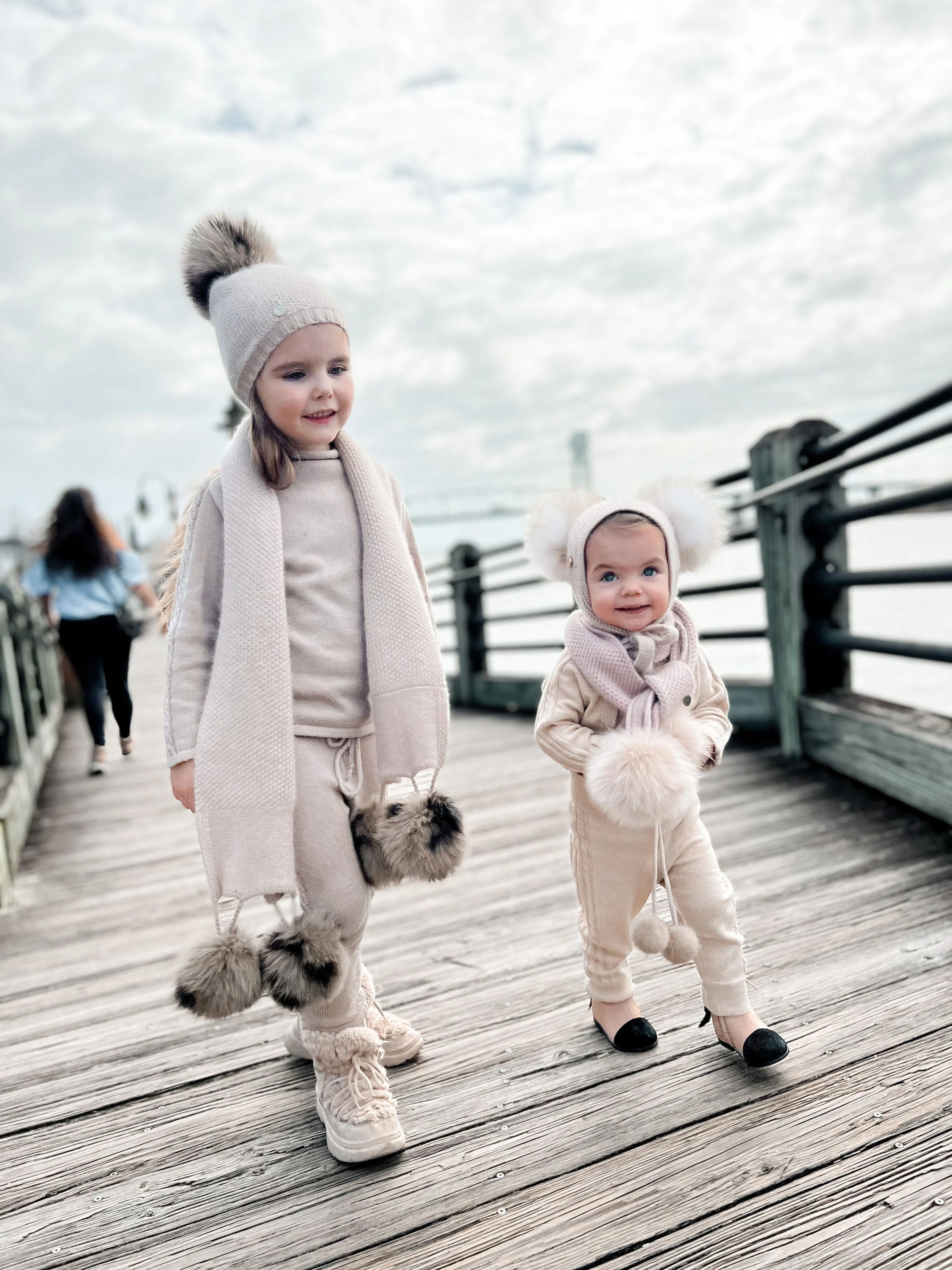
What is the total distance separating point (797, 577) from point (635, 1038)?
7.38 ft

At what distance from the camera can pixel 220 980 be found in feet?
4.90

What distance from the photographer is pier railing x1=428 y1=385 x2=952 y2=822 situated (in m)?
2.83

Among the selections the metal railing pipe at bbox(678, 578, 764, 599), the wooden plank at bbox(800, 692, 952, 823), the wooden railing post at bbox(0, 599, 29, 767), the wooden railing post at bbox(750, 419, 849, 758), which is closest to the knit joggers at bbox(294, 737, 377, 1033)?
the wooden plank at bbox(800, 692, 952, 823)

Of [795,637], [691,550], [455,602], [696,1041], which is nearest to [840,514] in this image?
[795,637]

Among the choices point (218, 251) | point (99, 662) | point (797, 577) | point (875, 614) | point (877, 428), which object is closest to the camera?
point (218, 251)

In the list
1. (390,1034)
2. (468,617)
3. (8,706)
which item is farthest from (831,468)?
(468,617)

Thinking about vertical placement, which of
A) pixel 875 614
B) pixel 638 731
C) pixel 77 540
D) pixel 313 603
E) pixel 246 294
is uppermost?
pixel 246 294

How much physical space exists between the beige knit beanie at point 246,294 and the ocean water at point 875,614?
844 millimetres

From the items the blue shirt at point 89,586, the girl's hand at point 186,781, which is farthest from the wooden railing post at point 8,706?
the girl's hand at point 186,781

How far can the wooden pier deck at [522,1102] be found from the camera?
137cm

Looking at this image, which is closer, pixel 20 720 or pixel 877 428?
pixel 877 428

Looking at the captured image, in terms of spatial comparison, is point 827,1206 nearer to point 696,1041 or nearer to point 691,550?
point 696,1041

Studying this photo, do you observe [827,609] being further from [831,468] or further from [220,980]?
[220,980]

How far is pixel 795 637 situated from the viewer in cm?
367
